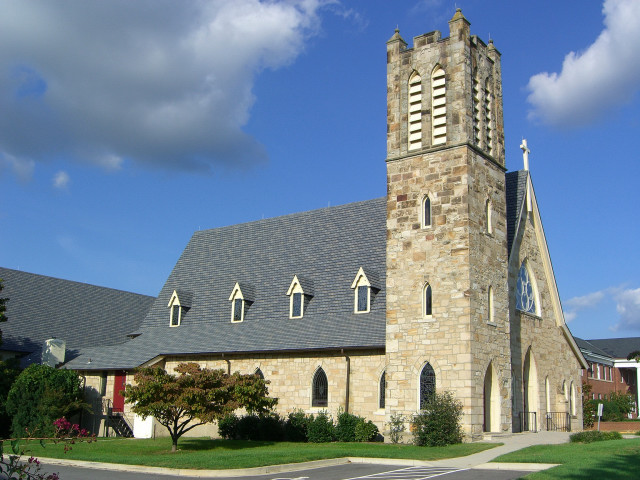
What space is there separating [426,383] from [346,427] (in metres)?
3.59

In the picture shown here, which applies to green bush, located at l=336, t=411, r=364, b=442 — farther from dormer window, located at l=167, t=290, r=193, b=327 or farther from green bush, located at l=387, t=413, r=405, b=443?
dormer window, located at l=167, t=290, r=193, b=327

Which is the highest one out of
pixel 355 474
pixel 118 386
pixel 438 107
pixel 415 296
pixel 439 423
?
pixel 438 107

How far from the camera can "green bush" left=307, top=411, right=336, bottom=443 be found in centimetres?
2589

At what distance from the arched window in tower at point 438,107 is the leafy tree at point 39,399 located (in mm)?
19996

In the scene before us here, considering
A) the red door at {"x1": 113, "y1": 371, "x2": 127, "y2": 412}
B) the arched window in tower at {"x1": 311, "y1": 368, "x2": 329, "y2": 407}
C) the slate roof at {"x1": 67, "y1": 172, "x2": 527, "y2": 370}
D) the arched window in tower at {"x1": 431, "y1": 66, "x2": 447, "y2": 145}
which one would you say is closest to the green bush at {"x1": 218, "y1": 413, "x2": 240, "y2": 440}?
the slate roof at {"x1": 67, "y1": 172, "x2": 527, "y2": 370}

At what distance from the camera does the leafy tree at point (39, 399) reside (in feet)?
98.8

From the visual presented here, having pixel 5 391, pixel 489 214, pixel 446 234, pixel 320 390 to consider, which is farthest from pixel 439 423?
pixel 5 391

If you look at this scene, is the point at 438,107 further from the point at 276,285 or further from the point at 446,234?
the point at 276,285

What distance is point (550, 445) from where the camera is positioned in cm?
2198

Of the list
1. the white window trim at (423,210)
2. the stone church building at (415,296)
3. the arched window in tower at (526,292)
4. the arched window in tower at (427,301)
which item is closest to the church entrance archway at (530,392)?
the stone church building at (415,296)

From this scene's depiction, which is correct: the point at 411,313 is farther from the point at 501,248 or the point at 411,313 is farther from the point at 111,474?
the point at 111,474

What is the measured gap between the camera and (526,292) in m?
30.3

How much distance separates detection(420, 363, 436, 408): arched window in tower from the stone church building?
0.04 m

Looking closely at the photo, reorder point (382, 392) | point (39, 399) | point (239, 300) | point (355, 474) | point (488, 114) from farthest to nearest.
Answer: point (239, 300)
point (39, 399)
point (488, 114)
point (382, 392)
point (355, 474)
